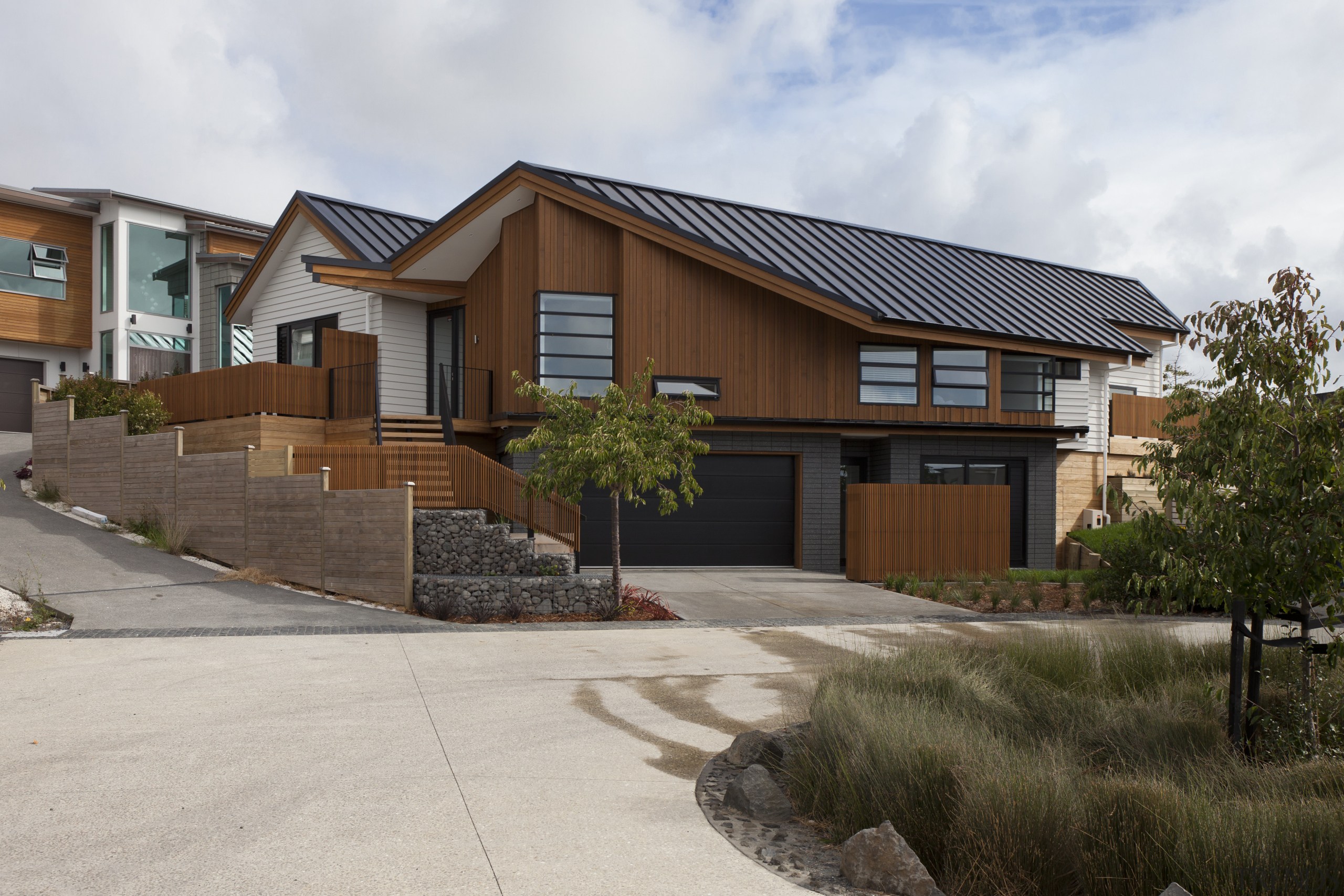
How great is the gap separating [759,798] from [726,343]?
14.9 meters

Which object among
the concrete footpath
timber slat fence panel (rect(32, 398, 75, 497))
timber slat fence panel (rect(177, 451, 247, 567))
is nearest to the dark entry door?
the concrete footpath

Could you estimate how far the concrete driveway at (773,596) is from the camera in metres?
14.8

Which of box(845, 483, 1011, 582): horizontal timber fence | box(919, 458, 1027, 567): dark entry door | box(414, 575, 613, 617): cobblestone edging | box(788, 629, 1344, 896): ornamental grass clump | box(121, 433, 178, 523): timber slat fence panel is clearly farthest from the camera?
box(919, 458, 1027, 567): dark entry door

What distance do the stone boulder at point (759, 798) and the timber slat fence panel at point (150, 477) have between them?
1486 cm

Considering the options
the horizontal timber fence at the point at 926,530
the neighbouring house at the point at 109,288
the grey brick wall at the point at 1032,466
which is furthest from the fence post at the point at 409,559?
the neighbouring house at the point at 109,288

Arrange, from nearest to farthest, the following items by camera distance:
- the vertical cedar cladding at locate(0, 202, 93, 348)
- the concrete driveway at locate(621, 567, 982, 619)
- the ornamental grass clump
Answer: the ornamental grass clump < the concrete driveway at locate(621, 567, 982, 619) < the vertical cedar cladding at locate(0, 202, 93, 348)

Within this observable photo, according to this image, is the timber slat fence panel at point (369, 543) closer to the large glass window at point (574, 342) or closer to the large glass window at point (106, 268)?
the large glass window at point (574, 342)

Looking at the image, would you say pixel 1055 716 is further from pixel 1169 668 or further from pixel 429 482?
pixel 429 482

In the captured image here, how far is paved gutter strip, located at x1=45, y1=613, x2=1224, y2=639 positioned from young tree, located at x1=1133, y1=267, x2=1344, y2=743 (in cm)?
766

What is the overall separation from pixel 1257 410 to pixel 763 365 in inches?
555

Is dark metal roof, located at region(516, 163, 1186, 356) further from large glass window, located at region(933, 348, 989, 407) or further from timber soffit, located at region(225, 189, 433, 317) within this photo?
timber soffit, located at region(225, 189, 433, 317)

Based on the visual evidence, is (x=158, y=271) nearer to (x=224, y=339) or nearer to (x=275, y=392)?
(x=224, y=339)

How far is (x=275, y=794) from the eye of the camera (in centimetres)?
584

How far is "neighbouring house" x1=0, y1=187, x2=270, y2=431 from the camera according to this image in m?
30.5
